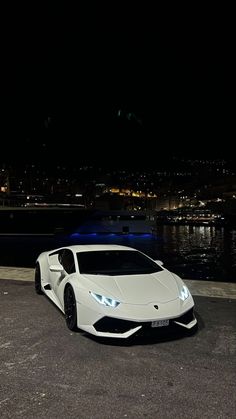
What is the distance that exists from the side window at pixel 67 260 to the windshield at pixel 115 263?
0.16m

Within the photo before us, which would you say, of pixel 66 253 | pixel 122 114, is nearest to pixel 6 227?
pixel 122 114

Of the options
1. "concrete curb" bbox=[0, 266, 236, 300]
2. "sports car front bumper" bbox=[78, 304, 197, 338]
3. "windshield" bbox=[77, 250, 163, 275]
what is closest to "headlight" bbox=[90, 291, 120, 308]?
"sports car front bumper" bbox=[78, 304, 197, 338]

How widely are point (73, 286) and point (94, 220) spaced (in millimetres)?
41577

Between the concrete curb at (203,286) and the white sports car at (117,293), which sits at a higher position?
the white sports car at (117,293)

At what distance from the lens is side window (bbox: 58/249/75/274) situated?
6935 mm

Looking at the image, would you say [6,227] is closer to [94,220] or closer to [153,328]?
[94,220]

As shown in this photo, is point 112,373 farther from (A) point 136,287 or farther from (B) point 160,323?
(A) point 136,287

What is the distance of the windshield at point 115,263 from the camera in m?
6.66

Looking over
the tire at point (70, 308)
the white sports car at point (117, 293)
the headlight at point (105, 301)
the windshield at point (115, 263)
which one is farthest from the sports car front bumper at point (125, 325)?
the windshield at point (115, 263)

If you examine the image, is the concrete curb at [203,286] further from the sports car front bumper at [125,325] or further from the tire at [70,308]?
the tire at [70,308]

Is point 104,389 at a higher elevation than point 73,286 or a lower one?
lower

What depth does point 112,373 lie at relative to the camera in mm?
4641

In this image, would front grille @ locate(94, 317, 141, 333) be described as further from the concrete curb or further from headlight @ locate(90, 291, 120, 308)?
the concrete curb

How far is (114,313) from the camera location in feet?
17.9
